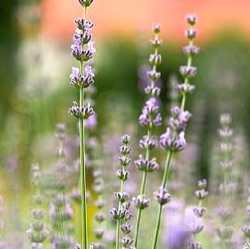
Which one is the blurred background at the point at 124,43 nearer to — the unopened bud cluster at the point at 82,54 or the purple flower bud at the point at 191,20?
the purple flower bud at the point at 191,20

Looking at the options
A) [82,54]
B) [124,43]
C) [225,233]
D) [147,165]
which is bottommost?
[225,233]

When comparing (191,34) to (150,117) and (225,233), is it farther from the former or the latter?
(225,233)

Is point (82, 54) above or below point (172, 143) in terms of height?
above

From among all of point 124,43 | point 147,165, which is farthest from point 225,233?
point 124,43

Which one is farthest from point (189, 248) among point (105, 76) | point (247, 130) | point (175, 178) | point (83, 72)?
point (105, 76)

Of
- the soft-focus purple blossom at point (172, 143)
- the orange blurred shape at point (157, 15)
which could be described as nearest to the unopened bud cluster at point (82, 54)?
the soft-focus purple blossom at point (172, 143)

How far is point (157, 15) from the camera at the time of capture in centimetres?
867

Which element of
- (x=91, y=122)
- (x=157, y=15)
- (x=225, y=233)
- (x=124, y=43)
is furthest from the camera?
(x=124, y=43)

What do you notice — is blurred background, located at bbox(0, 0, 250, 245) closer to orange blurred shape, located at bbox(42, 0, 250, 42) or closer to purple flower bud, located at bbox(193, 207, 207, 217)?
orange blurred shape, located at bbox(42, 0, 250, 42)

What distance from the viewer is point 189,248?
6.36ft

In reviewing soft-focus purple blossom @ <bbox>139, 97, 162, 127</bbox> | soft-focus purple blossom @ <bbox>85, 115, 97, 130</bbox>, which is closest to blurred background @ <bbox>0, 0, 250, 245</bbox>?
soft-focus purple blossom @ <bbox>85, 115, 97, 130</bbox>

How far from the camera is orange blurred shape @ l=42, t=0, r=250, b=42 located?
8406 millimetres

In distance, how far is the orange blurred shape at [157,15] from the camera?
8.41 m

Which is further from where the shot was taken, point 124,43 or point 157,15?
point 124,43
